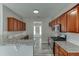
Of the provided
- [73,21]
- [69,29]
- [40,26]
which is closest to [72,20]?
[73,21]

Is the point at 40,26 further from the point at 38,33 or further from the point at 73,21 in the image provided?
the point at 73,21

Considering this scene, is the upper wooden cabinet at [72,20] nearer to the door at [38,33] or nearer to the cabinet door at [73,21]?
the cabinet door at [73,21]

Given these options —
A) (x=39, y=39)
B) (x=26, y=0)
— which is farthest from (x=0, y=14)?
(x=39, y=39)

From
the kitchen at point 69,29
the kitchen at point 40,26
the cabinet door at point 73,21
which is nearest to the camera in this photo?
the kitchen at point 69,29

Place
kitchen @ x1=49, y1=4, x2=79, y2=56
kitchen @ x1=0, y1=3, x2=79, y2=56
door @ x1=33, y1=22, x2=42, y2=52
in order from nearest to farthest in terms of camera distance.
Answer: kitchen @ x1=49, y1=4, x2=79, y2=56
kitchen @ x1=0, y1=3, x2=79, y2=56
door @ x1=33, y1=22, x2=42, y2=52

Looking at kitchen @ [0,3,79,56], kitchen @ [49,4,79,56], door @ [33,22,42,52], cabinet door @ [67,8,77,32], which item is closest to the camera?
kitchen @ [49,4,79,56]

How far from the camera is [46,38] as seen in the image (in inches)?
291

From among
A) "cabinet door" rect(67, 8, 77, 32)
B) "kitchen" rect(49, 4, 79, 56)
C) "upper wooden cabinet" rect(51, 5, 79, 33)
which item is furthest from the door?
"cabinet door" rect(67, 8, 77, 32)

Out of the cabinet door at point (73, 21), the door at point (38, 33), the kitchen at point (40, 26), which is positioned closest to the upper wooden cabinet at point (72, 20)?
the cabinet door at point (73, 21)

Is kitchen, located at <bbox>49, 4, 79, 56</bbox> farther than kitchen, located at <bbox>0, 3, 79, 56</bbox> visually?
No

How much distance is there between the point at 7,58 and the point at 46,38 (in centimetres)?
670

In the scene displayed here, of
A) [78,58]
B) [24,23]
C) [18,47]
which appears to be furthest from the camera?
[24,23]

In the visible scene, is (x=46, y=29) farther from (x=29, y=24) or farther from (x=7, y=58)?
(x=7, y=58)

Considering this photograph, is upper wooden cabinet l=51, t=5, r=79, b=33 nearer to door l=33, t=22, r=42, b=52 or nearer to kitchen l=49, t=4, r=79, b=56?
kitchen l=49, t=4, r=79, b=56
